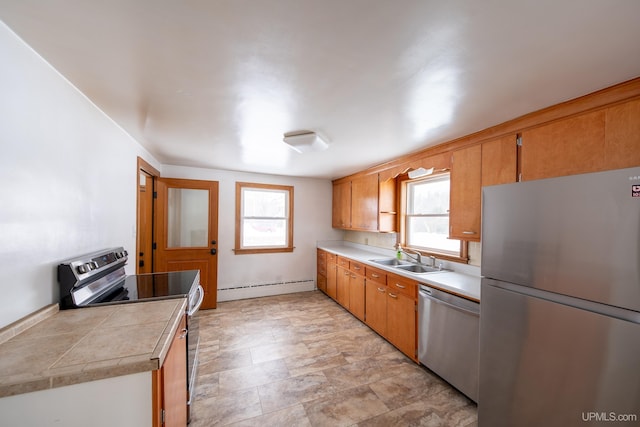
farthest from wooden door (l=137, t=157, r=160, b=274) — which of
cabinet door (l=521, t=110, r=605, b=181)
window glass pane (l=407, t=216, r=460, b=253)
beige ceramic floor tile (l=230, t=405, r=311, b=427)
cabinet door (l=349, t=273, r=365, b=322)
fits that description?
cabinet door (l=521, t=110, r=605, b=181)

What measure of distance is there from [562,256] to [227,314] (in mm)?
3767

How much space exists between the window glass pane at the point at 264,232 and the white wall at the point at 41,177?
2558mm

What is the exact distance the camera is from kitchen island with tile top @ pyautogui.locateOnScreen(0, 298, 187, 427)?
2.62 ft

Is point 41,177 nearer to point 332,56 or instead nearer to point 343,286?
point 332,56

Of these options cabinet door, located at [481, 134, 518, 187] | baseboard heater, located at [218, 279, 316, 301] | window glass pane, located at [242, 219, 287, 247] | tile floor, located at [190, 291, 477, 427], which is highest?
cabinet door, located at [481, 134, 518, 187]

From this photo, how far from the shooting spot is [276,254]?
14.9 feet

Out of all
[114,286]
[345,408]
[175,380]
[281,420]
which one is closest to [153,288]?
[114,286]

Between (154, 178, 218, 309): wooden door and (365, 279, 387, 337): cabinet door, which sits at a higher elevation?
(154, 178, 218, 309): wooden door

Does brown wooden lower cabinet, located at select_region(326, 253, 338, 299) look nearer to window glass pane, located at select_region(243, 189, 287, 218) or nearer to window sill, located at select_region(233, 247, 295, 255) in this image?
window sill, located at select_region(233, 247, 295, 255)

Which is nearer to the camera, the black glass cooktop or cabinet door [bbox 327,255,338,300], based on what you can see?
the black glass cooktop

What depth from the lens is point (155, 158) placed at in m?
3.34

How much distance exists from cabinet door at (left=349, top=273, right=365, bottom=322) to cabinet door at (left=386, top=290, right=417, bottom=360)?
554mm

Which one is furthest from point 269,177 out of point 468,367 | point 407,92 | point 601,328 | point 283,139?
point 601,328

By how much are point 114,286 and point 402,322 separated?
8.61 ft
